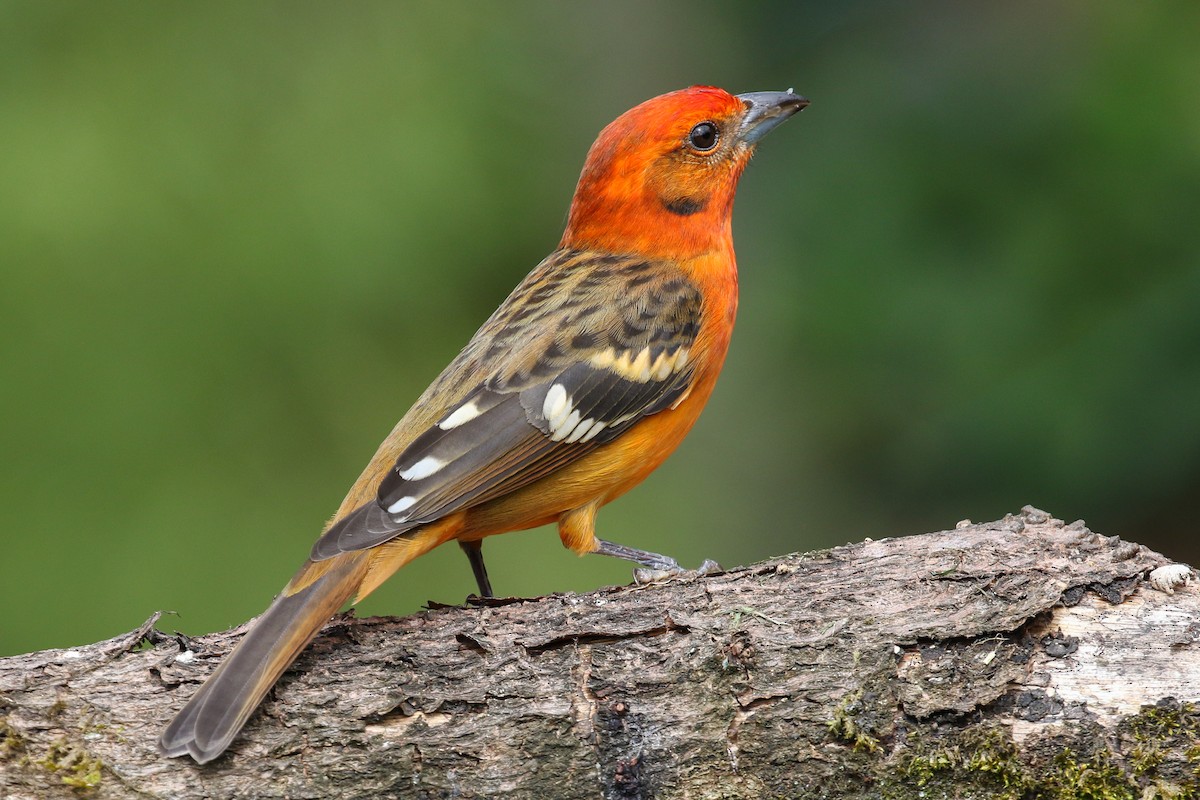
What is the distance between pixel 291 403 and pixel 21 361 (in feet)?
6.00

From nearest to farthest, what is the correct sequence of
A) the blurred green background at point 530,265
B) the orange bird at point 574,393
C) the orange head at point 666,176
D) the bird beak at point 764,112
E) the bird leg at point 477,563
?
the orange bird at point 574,393
the bird leg at point 477,563
the orange head at point 666,176
the bird beak at point 764,112
the blurred green background at point 530,265

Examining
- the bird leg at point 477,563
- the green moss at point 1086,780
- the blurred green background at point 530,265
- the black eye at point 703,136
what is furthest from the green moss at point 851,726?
the blurred green background at point 530,265

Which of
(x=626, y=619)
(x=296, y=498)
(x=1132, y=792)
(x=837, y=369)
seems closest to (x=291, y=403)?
(x=296, y=498)

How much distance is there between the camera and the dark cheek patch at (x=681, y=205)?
5.98m

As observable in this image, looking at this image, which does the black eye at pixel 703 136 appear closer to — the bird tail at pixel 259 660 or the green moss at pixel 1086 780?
the bird tail at pixel 259 660

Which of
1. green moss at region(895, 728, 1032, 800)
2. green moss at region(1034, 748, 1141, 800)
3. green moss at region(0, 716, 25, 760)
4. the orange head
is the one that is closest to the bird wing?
the orange head

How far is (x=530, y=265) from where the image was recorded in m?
10.1

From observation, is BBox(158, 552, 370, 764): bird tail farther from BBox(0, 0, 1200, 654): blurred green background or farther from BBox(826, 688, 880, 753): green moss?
BBox(0, 0, 1200, 654): blurred green background

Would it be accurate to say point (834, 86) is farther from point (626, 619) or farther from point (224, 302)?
point (626, 619)

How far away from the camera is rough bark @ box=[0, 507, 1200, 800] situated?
393 centimetres

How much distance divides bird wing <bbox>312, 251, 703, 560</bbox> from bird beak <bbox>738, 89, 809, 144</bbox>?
85 cm

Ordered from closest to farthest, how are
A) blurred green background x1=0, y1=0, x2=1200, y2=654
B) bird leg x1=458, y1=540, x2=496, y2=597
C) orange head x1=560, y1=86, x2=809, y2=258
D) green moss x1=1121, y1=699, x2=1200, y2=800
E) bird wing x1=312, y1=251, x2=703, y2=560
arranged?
green moss x1=1121, y1=699, x2=1200, y2=800 < bird wing x1=312, y1=251, x2=703, y2=560 < bird leg x1=458, y1=540, x2=496, y2=597 < orange head x1=560, y1=86, x2=809, y2=258 < blurred green background x1=0, y1=0, x2=1200, y2=654

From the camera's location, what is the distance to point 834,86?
8852mm

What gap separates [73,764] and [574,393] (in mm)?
2263
